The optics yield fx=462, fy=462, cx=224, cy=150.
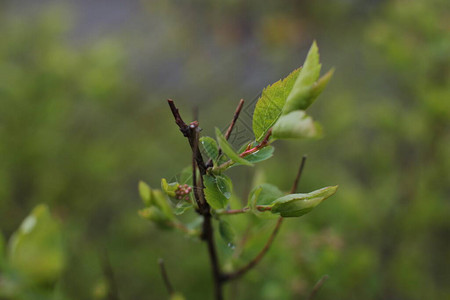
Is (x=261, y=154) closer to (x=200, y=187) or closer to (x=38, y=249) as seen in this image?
(x=200, y=187)

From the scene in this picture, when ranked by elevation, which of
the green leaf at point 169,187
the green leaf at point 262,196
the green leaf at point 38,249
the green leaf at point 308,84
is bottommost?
the green leaf at point 38,249

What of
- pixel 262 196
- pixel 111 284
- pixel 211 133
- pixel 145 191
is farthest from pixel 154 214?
pixel 211 133

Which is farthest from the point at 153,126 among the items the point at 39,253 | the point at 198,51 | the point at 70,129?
the point at 39,253

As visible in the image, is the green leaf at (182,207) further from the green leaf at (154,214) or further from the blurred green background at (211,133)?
the blurred green background at (211,133)

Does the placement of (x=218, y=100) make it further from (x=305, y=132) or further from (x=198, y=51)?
(x=305, y=132)

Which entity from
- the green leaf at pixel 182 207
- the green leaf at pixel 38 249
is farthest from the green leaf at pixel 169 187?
the green leaf at pixel 38 249

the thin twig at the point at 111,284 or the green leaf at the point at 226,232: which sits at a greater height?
the green leaf at the point at 226,232
